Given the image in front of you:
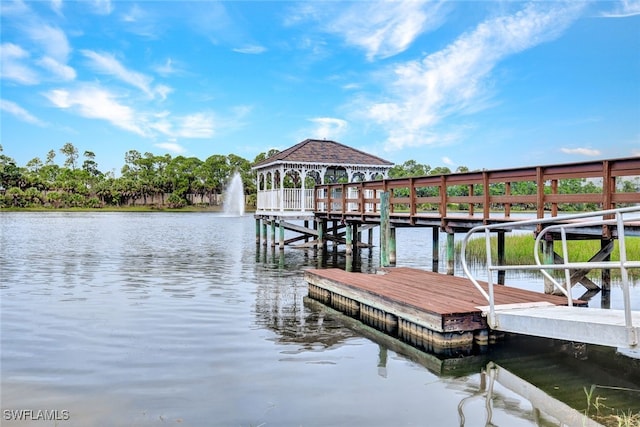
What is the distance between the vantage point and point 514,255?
17.0m

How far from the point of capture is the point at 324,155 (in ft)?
78.9

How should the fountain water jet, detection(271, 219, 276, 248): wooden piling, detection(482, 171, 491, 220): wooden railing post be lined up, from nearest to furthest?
1. detection(482, 171, 491, 220): wooden railing post
2. detection(271, 219, 276, 248): wooden piling
3. the fountain water jet

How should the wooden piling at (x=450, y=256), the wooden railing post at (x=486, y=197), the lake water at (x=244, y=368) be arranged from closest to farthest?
the lake water at (x=244, y=368) → the wooden railing post at (x=486, y=197) → the wooden piling at (x=450, y=256)

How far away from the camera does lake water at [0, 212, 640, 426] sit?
5422 mm

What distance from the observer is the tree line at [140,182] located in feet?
247

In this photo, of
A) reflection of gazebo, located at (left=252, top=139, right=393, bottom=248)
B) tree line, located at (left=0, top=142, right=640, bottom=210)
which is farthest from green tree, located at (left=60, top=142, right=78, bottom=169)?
reflection of gazebo, located at (left=252, top=139, right=393, bottom=248)

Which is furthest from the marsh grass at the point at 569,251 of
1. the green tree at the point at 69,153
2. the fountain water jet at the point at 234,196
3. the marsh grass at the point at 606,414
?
the green tree at the point at 69,153

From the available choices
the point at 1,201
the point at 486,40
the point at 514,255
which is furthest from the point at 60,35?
the point at 514,255

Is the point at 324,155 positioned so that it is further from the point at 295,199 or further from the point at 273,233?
the point at 273,233

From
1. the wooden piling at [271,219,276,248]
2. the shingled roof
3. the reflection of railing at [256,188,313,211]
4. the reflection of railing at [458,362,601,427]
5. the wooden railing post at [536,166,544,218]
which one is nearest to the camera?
the reflection of railing at [458,362,601,427]

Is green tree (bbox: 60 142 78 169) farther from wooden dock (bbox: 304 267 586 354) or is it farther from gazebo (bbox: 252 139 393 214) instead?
wooden dock (bbox: 304 267 586 354)

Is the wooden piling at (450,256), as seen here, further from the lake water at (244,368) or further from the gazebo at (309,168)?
the gazebo at (309,168)

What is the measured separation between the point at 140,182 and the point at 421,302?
76699 mm

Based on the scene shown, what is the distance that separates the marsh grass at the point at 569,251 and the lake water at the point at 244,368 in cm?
318
